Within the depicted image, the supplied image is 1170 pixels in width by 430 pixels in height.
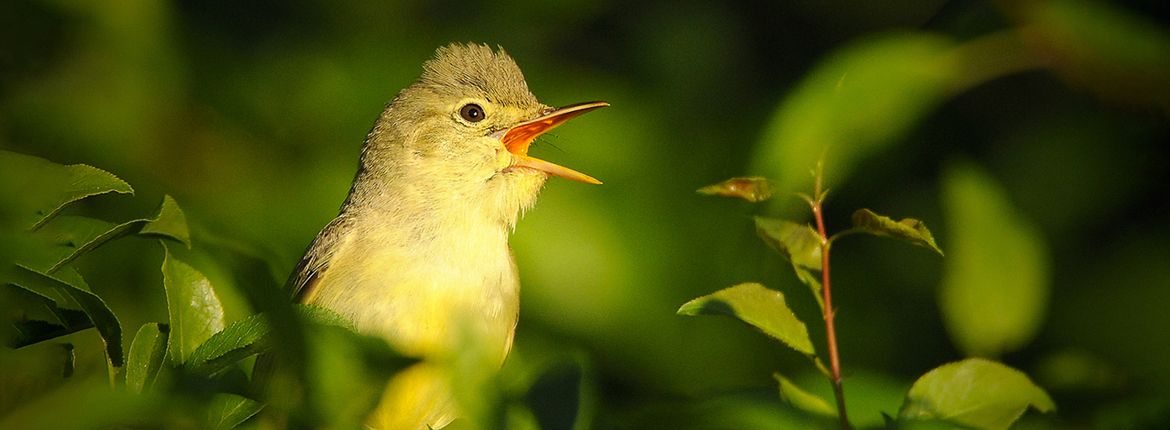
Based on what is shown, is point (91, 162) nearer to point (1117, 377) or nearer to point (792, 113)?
point (792, 113)

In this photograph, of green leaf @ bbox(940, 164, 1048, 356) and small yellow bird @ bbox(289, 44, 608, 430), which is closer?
green leaf @ bbox(940, 164, 1048, 356)

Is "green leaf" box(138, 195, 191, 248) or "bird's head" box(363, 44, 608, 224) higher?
"bird's head" box(363, 44, 608, 224)

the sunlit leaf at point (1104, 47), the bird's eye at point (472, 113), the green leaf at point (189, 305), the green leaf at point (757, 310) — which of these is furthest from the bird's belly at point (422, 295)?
the sunlit leaf at point (1104, 47)

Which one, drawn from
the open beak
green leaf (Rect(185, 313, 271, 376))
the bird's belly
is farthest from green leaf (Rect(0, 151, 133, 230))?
the open beak

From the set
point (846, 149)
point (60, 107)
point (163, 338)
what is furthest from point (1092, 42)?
point (60, 107)

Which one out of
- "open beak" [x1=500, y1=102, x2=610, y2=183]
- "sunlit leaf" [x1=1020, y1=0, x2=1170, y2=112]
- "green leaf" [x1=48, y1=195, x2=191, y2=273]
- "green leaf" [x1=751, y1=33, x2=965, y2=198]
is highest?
"sunlit leaf" [x1=1020, y1=0, x2=1170, y2=112]

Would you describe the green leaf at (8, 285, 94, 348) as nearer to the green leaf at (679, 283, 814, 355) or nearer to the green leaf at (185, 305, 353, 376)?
the green leaf at (185, 305, 353, 376)

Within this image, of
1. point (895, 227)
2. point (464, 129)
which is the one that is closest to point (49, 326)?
point (895, 227)
